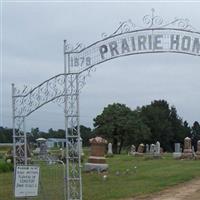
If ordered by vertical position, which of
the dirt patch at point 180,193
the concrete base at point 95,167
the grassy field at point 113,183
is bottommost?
the dirt patch at point 180,193

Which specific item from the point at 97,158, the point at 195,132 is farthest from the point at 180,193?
the point at 195,132

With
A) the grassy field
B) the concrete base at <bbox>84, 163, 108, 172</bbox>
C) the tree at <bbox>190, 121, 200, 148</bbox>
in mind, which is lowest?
the grassy field

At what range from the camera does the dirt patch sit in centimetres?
1819

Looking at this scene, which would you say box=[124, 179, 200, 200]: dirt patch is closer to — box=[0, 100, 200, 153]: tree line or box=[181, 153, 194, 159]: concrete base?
box=[181, 153, 194, 159]: concrete base

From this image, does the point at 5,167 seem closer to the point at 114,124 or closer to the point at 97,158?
the point at 97,158

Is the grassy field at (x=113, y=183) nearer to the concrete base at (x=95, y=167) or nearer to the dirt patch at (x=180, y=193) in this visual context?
the dirt patch at (x=180, y=193)

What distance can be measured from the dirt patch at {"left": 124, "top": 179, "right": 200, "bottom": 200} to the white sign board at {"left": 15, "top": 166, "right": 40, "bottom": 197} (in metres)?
5.44

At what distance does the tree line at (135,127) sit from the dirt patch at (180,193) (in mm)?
46610

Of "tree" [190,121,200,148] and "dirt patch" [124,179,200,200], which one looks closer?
"dirt patch" [124,179,200,200]

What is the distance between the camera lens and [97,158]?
30.3 m

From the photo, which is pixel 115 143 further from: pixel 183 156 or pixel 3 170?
pixel 3 170

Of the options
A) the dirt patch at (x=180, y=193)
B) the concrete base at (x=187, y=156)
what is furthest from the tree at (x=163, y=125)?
the dirt patch at (x=180, y=193)

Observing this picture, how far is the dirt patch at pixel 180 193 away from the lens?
18186 mm

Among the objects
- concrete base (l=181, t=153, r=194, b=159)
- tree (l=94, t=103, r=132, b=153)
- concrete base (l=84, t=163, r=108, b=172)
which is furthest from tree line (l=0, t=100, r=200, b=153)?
concrete base (l=84, t=163, r=108, b=172)
